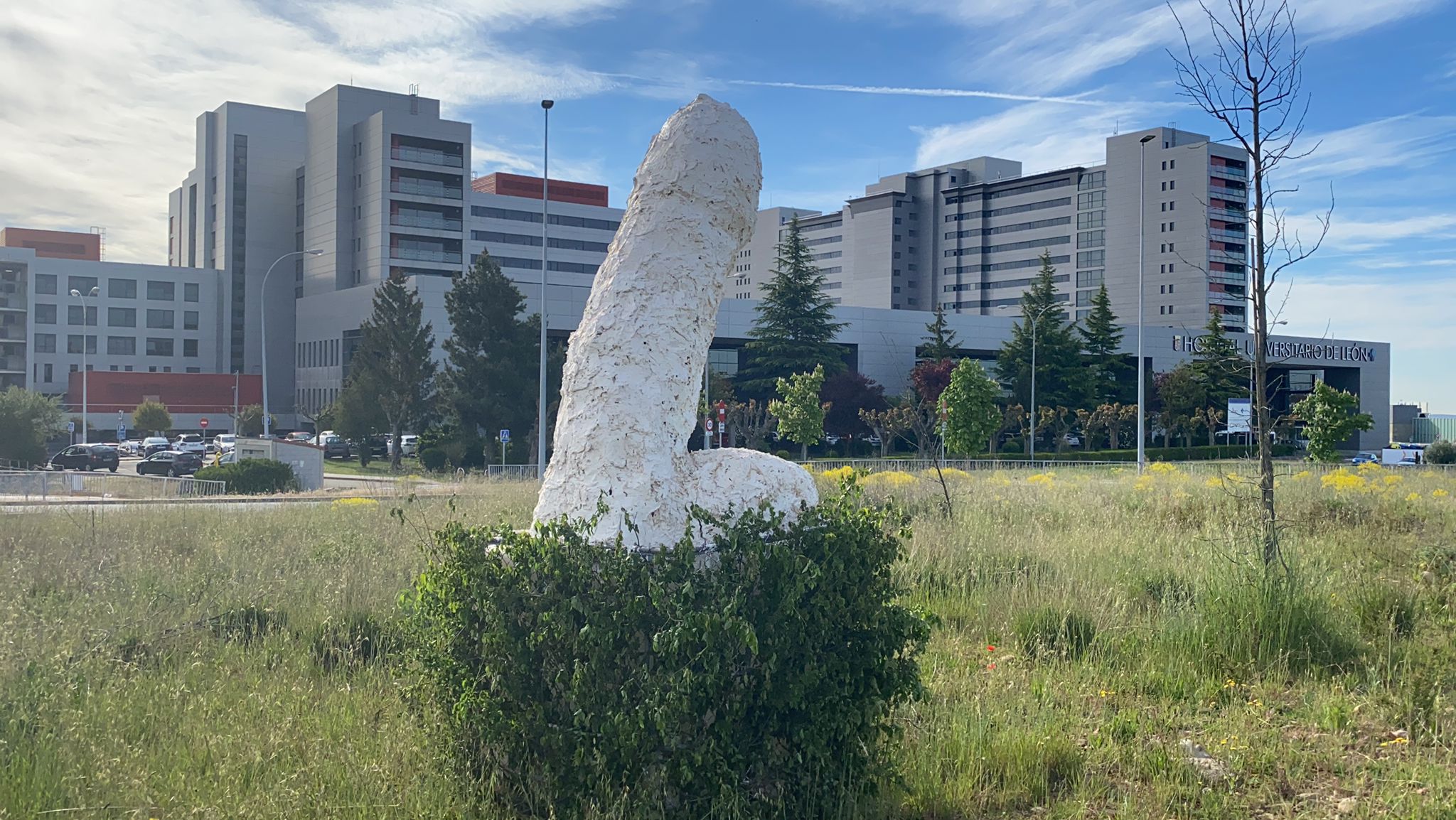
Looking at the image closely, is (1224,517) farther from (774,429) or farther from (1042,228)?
(1042,228)

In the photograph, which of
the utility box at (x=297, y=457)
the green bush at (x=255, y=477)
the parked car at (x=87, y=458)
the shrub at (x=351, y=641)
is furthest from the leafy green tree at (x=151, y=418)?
the shrub at (x=351, y=641)

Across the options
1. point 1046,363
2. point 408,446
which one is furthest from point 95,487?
point 1046,363

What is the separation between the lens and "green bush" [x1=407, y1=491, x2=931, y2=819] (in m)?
3.73

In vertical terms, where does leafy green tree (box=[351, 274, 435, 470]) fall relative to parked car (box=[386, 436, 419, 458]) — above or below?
above

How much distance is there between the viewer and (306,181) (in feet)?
255

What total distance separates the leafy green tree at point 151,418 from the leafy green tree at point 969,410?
4691 cm

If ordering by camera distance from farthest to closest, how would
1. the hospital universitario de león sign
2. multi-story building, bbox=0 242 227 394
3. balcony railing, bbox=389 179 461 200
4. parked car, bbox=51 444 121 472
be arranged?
multi-story building, bbox=0 242 227 394 < balcony railing, bbox=389 179 461 200 < the hospital universitario de león sign < parked car, bbox=51 444 121 472

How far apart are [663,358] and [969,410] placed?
4019 cm

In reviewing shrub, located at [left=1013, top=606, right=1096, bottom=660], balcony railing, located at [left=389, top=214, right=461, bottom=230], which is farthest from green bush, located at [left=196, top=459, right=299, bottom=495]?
balcony railing, located at [left=389, top=214, right=461, bottom=230]

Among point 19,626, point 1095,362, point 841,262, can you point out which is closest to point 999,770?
point 19,626

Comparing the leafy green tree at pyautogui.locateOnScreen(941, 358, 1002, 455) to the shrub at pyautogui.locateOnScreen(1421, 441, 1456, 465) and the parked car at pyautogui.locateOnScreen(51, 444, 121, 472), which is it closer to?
the shrub at pyautogui.locateOnScreen(1421, 441, 1456, 465)

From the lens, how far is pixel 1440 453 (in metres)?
47.7

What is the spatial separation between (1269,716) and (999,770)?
5.88 ft

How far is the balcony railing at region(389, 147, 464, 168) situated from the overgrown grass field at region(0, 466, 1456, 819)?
63.9m
